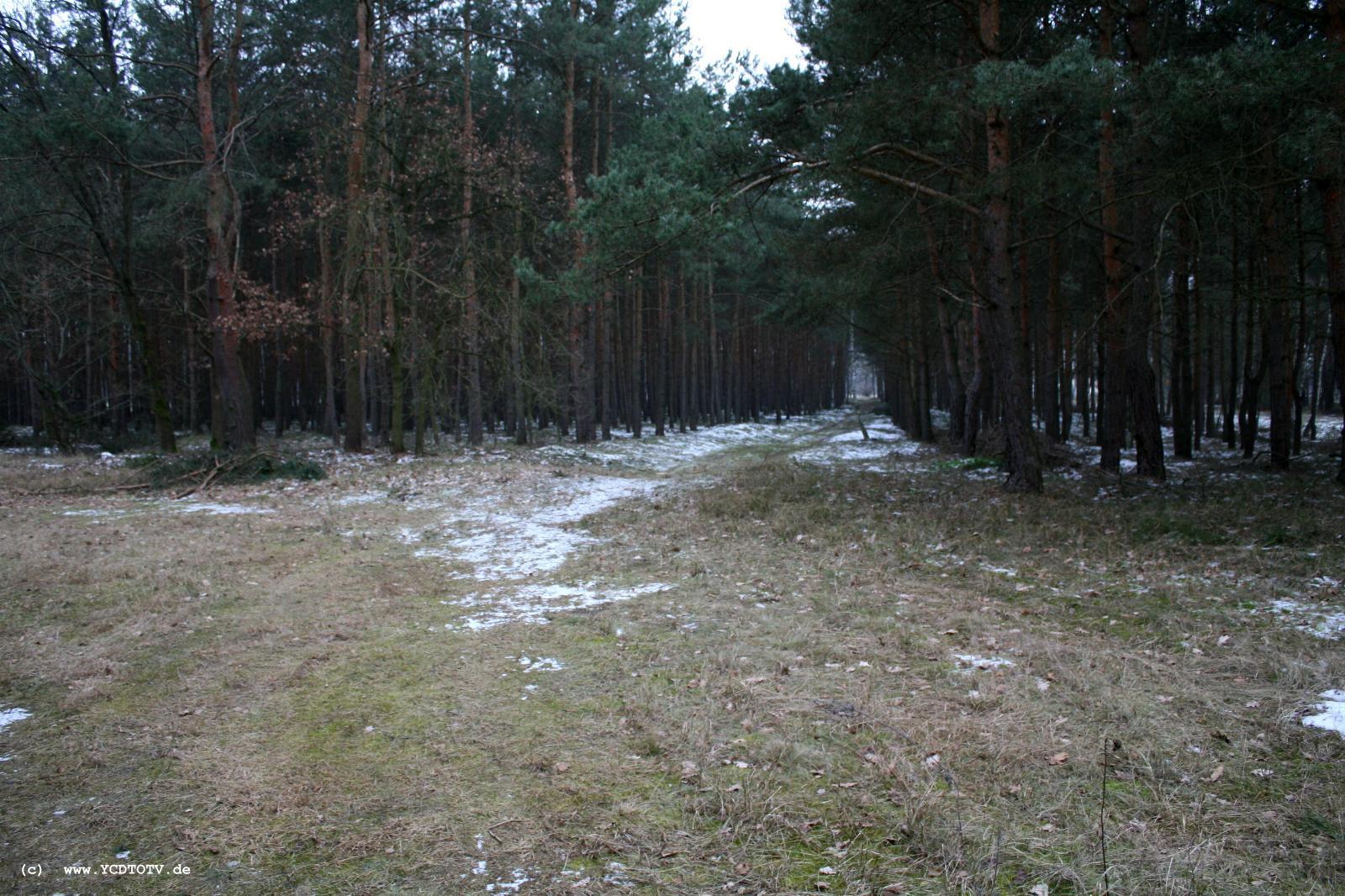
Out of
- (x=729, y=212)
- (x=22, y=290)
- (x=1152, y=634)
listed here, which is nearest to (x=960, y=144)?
(x=729, y=212)

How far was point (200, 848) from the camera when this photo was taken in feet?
10.0

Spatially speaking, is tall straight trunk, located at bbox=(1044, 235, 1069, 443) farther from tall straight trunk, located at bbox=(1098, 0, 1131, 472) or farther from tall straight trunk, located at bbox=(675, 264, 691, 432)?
tall straight trunk, located at bbox=(675, 264, 691, 432)

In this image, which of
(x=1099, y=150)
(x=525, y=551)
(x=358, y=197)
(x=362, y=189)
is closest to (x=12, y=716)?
(x=525, y=551)

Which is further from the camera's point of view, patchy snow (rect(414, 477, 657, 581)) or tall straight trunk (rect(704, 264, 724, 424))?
tall straight trunk (rect(704, 264, 724, 424))

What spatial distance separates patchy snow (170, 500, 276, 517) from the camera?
10719mm

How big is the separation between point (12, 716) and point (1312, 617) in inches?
332

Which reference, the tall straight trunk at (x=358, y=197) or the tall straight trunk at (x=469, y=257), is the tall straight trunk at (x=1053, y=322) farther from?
the tall straight trunk at (x=358, y=197)

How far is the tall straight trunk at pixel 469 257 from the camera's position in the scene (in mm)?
17703

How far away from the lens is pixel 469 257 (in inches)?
687

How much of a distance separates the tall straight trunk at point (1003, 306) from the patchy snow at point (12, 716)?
37.1ft

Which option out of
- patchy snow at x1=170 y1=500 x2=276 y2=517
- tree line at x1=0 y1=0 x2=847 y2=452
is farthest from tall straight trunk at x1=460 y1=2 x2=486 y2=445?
patchy snow at x1=170 y1=500 x2=276 y2=517

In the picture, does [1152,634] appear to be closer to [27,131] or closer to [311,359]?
[27,131]

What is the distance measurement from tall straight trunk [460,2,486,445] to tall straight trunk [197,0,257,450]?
4685 millimetres

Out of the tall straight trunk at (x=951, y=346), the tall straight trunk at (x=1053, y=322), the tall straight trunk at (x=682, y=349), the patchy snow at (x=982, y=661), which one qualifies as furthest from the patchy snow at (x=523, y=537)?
the tall straight trunk at (x=682, y=349)
